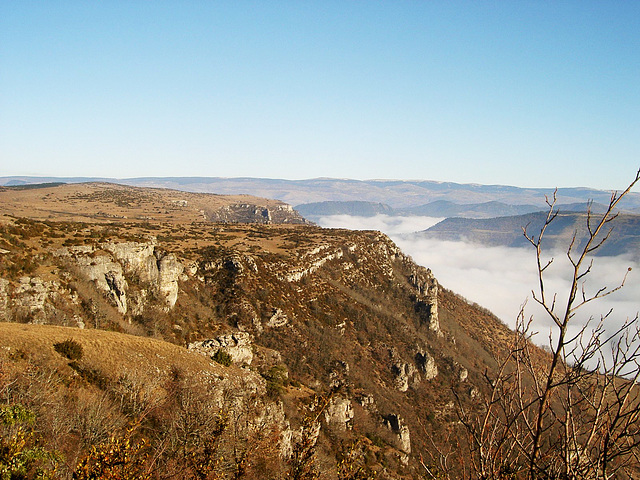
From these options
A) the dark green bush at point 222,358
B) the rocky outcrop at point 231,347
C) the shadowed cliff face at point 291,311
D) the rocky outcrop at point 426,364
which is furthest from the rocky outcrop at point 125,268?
the rocky outcrop at point 426,364

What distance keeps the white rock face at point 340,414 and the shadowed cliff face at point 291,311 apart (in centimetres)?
21

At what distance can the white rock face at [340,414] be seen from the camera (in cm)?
4021

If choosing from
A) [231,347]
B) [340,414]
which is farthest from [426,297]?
[231,347]

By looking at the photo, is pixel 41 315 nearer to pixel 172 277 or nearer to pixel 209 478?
pixel 172 277

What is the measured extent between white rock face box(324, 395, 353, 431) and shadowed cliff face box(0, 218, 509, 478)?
0.21 m

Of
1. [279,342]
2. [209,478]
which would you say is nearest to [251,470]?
[209,478]

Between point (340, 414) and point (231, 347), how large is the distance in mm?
14292

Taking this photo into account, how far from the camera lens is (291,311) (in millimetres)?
59688

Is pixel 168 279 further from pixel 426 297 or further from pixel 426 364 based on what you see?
pixel 426 297

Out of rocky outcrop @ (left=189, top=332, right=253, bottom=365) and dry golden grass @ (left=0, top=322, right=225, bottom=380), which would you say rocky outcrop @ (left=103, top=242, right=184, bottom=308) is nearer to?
rocky outcrop @ (left=189, top=332, right=253, bottom=365)

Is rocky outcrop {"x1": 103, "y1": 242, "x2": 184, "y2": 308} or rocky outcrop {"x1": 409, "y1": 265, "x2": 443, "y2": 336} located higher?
rocky outcrop {"x1": 103, "y1": 242, "x2": 184, "y2": 308}

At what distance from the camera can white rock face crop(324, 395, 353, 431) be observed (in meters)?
40.2

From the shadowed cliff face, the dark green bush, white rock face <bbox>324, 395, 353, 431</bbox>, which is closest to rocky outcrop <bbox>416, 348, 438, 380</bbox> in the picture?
the shadowed cliff face

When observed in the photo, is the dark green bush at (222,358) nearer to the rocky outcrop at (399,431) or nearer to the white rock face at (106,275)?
the white rock face at (106,275)
